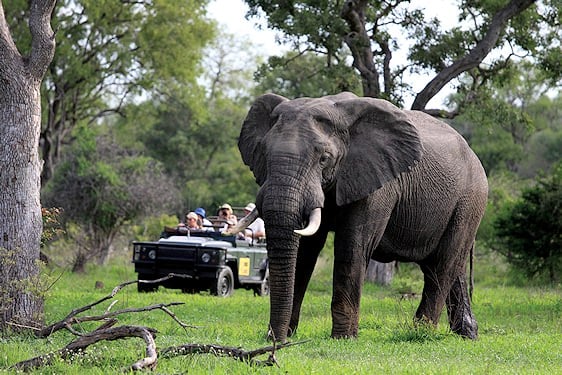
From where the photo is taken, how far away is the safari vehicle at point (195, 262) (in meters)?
19.4

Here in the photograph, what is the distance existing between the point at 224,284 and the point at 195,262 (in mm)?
1008

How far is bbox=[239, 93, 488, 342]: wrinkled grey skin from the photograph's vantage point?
10.1m

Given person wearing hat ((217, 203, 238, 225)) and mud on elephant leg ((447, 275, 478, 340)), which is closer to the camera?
mud on elephant leg ((447, 275, 478, 340))

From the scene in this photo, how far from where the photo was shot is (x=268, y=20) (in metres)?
23.4

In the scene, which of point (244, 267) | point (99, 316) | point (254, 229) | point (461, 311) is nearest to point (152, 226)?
point (254, 229)

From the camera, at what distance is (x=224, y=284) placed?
2014 centimetres

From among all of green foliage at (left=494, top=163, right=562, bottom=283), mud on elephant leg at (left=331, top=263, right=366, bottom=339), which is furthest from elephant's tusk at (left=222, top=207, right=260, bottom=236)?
green foliage at (left=494, top=163, right=562, bottom=283)

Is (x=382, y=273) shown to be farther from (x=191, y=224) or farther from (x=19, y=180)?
(x=19, y=180)

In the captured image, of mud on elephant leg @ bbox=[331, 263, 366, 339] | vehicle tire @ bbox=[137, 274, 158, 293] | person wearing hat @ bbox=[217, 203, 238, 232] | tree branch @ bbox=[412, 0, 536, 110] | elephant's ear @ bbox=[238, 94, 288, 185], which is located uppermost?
tree branch @ bbox=[412, 0, 536, 110]

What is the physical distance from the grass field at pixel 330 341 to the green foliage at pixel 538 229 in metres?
4.47

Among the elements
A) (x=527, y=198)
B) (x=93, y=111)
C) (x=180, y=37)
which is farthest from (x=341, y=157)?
(x=93, y=111)

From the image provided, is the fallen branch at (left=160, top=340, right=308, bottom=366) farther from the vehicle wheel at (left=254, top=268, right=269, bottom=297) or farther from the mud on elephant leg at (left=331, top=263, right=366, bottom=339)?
the vehicle wheel at (left=254, top=268, right=269, bottom=297)

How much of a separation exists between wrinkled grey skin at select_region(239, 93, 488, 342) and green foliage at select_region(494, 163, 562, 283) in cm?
1185

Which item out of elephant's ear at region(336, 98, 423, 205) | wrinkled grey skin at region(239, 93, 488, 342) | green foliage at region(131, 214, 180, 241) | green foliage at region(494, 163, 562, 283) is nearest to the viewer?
wrinkled grey skin at region(239, 93, 488, 342)
